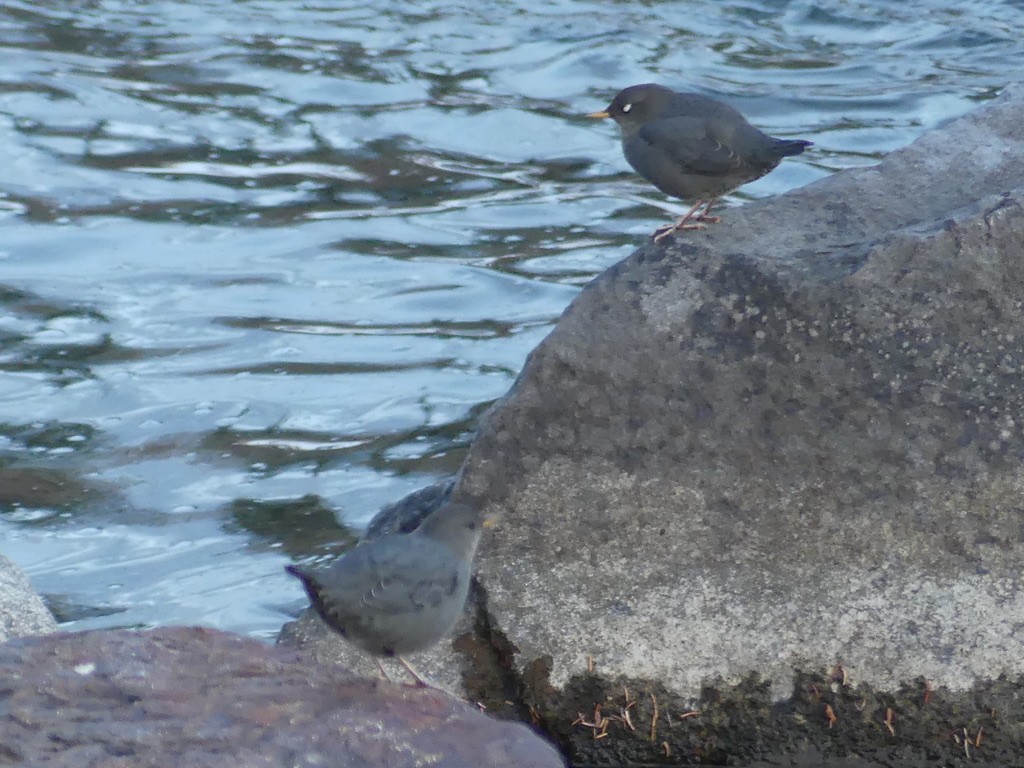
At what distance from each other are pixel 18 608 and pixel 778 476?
6.38 ft

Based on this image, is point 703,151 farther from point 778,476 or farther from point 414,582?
point 414,582

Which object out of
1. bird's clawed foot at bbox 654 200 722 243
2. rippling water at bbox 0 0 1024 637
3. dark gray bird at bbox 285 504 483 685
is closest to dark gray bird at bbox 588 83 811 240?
bird's clawed foot at bbox 654 200 722 243

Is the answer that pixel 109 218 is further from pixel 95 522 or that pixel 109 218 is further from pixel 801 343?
pixel 801 343

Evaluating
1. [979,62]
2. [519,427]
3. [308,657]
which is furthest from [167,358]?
[979,62]

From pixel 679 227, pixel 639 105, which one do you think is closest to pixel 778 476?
pixel 679 227

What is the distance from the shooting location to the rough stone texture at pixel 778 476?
3.74 meters

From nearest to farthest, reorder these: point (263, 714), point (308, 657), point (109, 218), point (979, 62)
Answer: point (263, 714)
point (308, 657)
point (109, 218)
point (979, 62)

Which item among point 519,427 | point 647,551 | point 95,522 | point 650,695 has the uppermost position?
point 519,427

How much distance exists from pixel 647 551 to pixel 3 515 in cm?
278

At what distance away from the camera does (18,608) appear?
389 centimetres

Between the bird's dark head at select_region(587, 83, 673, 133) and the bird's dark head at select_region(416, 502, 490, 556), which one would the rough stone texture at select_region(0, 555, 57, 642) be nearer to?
the bird's dark head at select_region(416, 502, 490, 556)

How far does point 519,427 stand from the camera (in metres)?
3.87

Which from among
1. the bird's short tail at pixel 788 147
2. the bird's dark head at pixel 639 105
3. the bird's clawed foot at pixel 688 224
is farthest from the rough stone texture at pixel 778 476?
the bird's dark head at pixel 639 105

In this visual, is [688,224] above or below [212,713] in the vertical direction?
above
